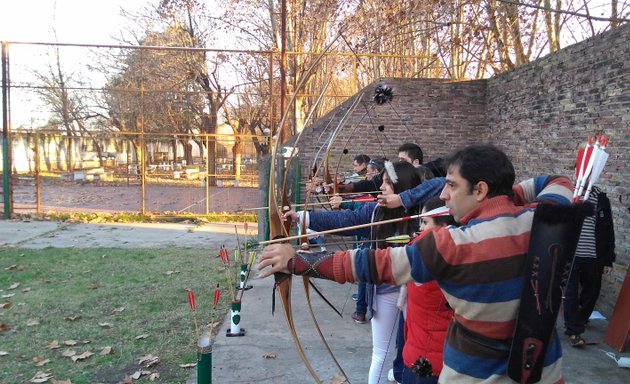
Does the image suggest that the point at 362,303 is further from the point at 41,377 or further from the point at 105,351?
the point at 41,377

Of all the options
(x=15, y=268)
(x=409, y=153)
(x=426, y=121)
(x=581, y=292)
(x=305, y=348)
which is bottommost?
(x=305, y=348)

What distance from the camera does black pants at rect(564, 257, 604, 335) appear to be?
4.04 m

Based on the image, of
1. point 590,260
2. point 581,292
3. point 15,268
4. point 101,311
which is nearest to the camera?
point 590,260

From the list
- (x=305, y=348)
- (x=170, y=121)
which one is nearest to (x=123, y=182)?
(x=170, y=121)

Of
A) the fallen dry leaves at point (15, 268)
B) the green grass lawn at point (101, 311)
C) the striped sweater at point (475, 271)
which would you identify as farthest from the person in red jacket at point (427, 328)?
the fallen dry leaves at point (15, 268)

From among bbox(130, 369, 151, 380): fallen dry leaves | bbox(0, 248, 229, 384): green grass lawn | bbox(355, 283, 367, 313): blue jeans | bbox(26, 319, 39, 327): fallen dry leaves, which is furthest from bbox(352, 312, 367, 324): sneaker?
bbox(26, 319, 39, 327): fallen dry leaves

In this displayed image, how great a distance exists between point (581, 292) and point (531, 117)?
3.01 meters

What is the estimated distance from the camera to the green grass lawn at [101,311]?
351 cm

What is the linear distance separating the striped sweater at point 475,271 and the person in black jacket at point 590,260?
9.64 ft

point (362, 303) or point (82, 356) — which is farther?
point (362, 303)

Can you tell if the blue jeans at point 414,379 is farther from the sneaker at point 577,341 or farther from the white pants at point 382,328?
the sneaker at point 577,341

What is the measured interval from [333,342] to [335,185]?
1.84 meters

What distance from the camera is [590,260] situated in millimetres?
4133

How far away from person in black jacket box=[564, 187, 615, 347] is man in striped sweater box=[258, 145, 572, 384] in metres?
2.87
